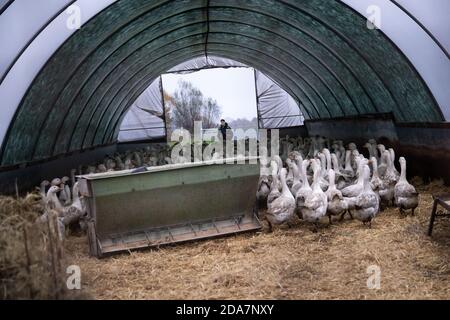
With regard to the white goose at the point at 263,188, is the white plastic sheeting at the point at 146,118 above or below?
above

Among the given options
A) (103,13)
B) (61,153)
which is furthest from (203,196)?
(61,153)

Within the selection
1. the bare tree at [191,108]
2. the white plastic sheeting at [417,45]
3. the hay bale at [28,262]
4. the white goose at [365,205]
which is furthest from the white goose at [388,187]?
the bare tree at [191,108]

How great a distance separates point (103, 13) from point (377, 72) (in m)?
6.12

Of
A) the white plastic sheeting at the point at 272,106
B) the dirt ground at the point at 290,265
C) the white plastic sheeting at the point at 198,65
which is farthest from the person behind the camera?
the white plastic sheeting at the point at 272,106

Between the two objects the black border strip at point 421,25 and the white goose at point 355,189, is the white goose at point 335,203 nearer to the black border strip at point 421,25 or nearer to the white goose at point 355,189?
the white goose at point 355,189

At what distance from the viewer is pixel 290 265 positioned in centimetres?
527

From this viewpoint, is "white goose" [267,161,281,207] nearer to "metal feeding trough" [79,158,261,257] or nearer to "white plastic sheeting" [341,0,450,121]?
"metal feeding trough" [79,158,261,257]

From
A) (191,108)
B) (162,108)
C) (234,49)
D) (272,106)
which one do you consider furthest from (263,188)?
(191,108)

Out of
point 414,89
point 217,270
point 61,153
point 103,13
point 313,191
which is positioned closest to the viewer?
point 217,270

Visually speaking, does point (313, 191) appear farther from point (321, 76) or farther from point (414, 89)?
point (321, 76)

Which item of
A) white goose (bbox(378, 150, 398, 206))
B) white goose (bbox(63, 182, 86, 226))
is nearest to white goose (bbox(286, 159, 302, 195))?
white goose (bbox(378, 150, 398, 206))

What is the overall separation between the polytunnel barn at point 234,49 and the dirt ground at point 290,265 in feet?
0.29

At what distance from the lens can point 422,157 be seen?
9695 mm

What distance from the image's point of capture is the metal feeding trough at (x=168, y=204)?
19.7 feet
